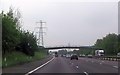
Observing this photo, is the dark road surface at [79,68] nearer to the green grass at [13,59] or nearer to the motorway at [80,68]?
the motorway at [80,68]

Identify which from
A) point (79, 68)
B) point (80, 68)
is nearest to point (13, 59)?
point (79, 68)

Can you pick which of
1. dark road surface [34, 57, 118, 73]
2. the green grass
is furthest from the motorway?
the green grass

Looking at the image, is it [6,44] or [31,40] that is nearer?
[6,44]

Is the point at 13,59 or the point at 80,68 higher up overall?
the point at 13,59

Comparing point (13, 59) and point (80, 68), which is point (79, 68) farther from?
point (13, 59)

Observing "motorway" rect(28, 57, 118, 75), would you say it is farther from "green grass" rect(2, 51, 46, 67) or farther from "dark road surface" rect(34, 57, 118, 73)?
"green grass" rect(2, 51, 46, 67)

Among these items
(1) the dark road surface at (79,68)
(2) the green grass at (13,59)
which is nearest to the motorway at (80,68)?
(1) the dark road surface at (79,68)

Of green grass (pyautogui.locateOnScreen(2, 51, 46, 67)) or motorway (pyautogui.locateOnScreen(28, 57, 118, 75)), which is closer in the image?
motorway (pyautogui.locateOnScreen(28, 57, 118, 75))

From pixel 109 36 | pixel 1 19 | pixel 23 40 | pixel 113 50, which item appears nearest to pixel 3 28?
pixel 1 19

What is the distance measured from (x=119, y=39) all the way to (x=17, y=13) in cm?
9229

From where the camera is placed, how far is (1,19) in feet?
170

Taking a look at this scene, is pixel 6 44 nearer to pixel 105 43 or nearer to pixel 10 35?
pixel 10 35

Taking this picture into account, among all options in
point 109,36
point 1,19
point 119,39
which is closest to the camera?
point 1,19

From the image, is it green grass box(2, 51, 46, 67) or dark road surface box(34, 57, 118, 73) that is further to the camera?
green grass box(2, 51, 46, 67)
